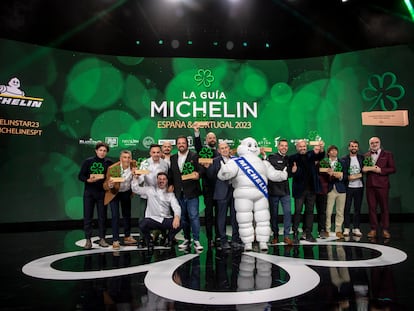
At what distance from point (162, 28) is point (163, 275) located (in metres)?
5.57

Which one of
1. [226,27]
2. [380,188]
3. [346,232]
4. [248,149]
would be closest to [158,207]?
[248,149]

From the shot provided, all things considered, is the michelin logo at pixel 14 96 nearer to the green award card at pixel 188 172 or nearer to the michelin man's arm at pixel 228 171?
the green award card at pixel 188 172

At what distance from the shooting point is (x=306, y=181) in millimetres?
4488

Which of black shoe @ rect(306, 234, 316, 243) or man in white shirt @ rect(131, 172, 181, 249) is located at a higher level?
man in white shirt @ rect(131, 172, 181, 249)

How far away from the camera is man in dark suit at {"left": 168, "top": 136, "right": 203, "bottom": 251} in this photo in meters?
4.13

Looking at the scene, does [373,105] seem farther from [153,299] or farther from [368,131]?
[153,299]

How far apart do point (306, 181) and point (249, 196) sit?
1.08 m

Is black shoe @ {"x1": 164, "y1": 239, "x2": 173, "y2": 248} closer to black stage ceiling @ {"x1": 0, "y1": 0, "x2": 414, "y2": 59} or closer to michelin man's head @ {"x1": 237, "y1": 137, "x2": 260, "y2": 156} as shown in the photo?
michelin man's head @ {"x1": 237, "y1": 137, "x2": 260, "y2": 156}

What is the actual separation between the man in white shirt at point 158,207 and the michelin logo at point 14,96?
359 cm

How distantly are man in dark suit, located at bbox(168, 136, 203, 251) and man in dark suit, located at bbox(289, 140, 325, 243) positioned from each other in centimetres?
142

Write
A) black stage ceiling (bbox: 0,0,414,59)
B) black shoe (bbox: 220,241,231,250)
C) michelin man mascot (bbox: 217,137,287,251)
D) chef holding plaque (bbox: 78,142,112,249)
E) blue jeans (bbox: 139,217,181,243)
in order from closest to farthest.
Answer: michelin man mascot (bbox: 217,137,287,251)
blue jeans (bbox: 139,217,181,243)
black shoe (bbox: 220,241,231,250)
chef holding plaque (bbox: 78,142,112,249)
black stage ceiling (bbox: 0,0,414,59)

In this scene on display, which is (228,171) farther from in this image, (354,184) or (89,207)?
(354,184)

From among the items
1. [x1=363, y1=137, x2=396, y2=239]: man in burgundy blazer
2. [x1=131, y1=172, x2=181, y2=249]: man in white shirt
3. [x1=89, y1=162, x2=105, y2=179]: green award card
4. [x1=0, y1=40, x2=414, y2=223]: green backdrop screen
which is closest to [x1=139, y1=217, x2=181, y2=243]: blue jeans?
[x1=131, y1=172, x2=181, y2=249]: man in white shirt

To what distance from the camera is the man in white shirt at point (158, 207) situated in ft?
13.2
